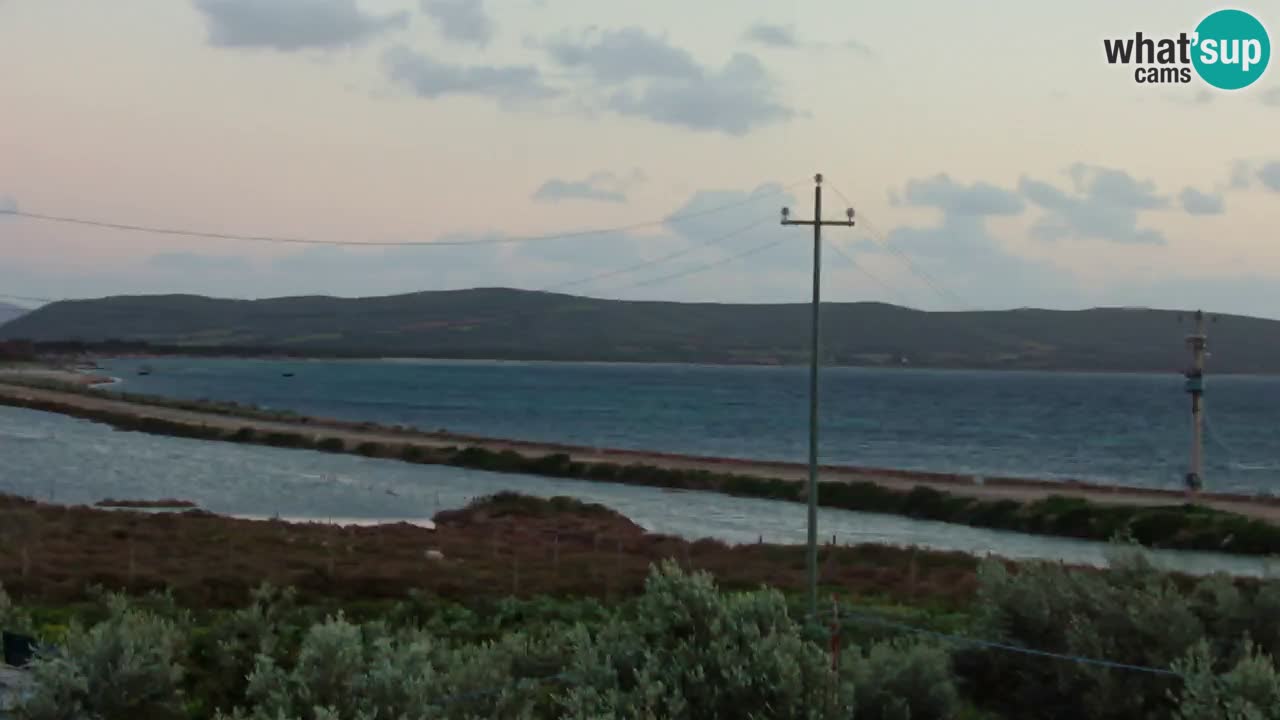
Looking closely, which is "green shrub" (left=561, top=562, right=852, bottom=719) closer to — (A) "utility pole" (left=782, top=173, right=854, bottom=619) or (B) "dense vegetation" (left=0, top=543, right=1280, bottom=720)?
(B) "dense vegetation" (left=0, top=543, right=1280, bottom=720)

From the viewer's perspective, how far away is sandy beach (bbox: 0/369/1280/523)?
232 feet

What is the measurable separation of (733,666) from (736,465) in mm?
76499

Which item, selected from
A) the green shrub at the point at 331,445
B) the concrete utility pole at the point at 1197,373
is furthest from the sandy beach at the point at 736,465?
the concrete utility pole at the point at 1197,373

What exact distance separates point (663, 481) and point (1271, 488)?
44.0 m

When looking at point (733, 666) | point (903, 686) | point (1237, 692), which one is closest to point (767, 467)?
point (903, 686)

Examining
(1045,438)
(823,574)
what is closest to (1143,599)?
(823,574)

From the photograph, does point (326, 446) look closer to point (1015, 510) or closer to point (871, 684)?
point (1015, 510)

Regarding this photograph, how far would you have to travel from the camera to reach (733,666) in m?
12.9

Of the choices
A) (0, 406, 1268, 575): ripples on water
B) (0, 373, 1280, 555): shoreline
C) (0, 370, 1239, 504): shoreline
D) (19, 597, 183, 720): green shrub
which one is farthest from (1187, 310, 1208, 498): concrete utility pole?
(19, 597, 183, 720): green shrub

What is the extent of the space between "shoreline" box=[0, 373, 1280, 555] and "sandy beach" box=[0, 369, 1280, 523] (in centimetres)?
11

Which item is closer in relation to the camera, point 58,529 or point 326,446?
point 58,529

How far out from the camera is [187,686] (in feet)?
64.4

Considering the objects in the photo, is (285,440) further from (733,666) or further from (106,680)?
(733,666)

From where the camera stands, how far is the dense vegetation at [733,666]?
1297cm
